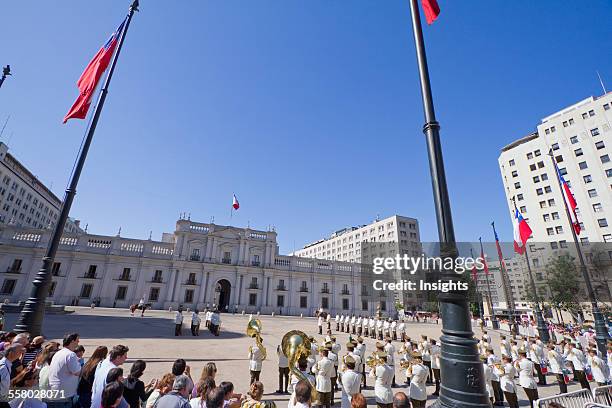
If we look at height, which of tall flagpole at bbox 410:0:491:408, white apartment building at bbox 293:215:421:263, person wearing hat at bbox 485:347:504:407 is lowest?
person wearing hat at bbox 485:347:504:407

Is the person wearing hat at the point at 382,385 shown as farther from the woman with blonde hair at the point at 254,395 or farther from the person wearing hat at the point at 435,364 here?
the person wearing hat at the point at 435,364

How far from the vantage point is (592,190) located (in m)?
42.1

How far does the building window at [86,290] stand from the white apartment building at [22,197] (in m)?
18.1

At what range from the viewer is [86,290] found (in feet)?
108

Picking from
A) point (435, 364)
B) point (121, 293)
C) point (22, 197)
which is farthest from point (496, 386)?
point (22, 197)

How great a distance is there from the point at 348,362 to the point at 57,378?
5049 mm

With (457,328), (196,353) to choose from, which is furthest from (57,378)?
(196,353)

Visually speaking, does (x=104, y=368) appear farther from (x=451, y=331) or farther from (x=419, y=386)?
(x=419, y=386)

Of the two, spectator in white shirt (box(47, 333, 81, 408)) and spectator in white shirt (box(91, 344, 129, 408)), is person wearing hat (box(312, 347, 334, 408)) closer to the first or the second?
spectator in white shirt (box(91, 344, 129, 408))

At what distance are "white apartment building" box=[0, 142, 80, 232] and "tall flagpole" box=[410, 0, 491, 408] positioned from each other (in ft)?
185

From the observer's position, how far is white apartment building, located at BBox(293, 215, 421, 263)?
7269 centimetres

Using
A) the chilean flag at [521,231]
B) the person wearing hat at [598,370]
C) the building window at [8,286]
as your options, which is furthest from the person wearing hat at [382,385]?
the building window at [8,286]

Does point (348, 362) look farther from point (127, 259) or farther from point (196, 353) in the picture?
point (127, 259)

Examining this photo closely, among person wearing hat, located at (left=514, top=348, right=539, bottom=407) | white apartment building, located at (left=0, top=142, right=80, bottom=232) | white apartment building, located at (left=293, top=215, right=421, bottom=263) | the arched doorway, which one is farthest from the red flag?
white apartment building, located at (left=293, top=215, right=421, bottom=263)
